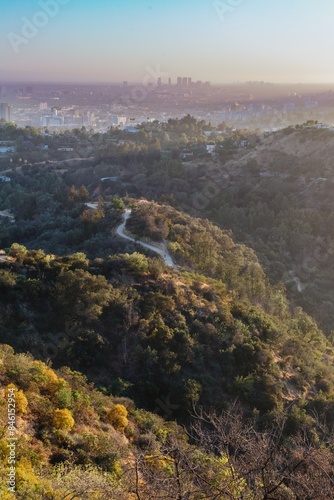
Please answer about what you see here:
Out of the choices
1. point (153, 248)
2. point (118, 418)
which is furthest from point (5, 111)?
point (118, 418)

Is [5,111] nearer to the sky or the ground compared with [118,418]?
nearer to the sky

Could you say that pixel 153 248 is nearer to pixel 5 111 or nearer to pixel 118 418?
pixel 118 418

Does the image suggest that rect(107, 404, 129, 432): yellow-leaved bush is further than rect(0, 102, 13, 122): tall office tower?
No

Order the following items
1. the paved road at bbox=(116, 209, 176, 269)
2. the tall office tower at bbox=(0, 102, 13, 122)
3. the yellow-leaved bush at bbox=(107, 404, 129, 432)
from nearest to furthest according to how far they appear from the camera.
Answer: the yellow-leaved bush at bbox=(107, 404, 129, 432), the paved road at bbox=(116, 209, 176, 269), the tall office tower at bbox=(0, 102, 13, 122)

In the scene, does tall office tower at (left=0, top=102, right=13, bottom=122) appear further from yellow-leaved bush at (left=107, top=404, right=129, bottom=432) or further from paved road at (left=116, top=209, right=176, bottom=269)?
yellow-leaved bush at (left=107, top=404, right=129, bottom=432)

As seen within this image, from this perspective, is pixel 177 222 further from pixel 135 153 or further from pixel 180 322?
pixel 135 153

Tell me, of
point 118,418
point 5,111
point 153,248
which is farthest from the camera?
point 5,111

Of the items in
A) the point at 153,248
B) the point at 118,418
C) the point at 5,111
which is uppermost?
the point at 5,111

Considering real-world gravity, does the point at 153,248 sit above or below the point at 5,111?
below

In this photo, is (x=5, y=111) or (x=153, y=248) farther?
(x=5, y=111)

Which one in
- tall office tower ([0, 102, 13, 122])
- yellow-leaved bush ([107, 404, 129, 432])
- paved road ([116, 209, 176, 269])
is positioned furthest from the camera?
tall office tower ([0, 102, 13, 122])

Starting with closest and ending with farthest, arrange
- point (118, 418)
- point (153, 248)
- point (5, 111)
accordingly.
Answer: point (118, 418) → point (153, 248) → point (5, 111)

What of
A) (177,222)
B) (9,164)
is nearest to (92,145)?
(9,164)

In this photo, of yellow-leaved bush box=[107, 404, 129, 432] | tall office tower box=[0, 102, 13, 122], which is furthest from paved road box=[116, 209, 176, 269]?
tall office tower box=[0, 102, 13, 122]
